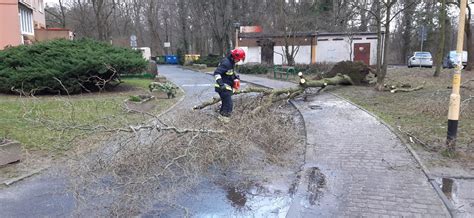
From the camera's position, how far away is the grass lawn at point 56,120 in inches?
235

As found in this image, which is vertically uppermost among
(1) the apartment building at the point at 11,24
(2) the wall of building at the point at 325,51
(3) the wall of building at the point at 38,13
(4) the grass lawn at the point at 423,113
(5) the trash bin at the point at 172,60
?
(3) the wall of building at the point at 38,13

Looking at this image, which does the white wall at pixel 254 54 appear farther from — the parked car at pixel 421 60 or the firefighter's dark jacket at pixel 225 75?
the firefighter's dark jacket at pixel 225 75

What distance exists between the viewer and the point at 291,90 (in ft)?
42.9

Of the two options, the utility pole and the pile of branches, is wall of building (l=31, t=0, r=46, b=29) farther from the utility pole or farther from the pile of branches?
the utility pole

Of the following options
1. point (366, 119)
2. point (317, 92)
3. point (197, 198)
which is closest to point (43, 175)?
point (197, 198)

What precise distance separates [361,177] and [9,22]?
21.0 meters

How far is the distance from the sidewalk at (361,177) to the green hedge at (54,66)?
7.21 meters

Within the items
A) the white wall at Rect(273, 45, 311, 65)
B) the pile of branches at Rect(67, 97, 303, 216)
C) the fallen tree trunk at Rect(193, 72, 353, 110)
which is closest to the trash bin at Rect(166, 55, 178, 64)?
the white wall at Rect(273, 45, 311, 65)

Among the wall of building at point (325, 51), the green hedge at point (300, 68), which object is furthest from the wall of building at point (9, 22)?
the wall of building at point (325, 51)

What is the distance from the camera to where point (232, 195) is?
512cm

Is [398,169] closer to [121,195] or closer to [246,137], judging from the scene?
[246,137]

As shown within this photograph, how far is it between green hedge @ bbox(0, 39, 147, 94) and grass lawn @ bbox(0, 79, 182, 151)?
50 centimetres

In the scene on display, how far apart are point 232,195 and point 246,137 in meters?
1.51

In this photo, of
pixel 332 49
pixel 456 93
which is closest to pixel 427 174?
pixel 456 93
